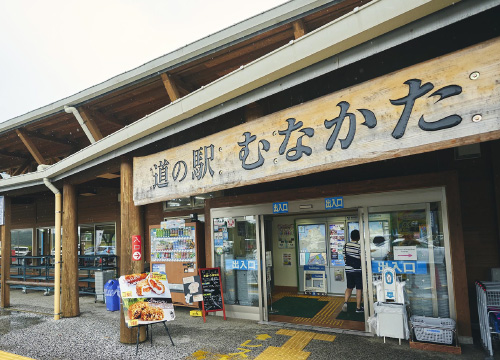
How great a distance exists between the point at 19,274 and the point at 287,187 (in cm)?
1280

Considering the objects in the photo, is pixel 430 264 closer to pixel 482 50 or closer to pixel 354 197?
pixel 354 197

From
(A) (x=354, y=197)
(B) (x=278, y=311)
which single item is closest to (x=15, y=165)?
(B) (x=278, y=311)

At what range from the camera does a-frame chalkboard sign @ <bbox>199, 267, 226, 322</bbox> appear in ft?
23.6

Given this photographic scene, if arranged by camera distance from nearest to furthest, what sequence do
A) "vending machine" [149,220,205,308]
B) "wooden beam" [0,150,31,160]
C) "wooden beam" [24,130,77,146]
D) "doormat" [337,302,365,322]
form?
"doormat" [337,302,365,322] < "vending machine" [149,220,205,308] < "wooden beam" [24,130,77,146] < "wooden beam" [0,150,31,160]

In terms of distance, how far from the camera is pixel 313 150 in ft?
11.5

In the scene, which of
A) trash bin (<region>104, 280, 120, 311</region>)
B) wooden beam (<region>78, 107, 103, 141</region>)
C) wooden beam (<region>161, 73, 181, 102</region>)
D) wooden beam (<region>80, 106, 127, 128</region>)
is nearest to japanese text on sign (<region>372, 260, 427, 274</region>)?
wooden beam (<region>161, 73, 181, 102</region>)

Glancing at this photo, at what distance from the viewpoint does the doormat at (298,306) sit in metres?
7.34

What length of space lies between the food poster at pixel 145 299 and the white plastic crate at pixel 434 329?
151 inches

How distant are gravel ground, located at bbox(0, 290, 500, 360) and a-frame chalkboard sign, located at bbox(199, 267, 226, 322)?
0.90 feet

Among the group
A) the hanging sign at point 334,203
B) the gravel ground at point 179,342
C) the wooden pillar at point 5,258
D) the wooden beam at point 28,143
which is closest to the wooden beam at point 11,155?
the wooden beam at point 28,143

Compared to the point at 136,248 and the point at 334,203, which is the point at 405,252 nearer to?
the point at 334,203

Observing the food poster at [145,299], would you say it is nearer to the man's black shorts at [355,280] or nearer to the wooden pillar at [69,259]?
the wooden pillar at [69,259]

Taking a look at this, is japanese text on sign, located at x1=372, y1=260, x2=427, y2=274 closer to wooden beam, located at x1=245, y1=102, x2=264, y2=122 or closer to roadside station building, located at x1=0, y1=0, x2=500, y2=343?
roadside station building, located at x1=0, y1=0, x2=500, y2=343

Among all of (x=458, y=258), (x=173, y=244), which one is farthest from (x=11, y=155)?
(x=458, y=258)
